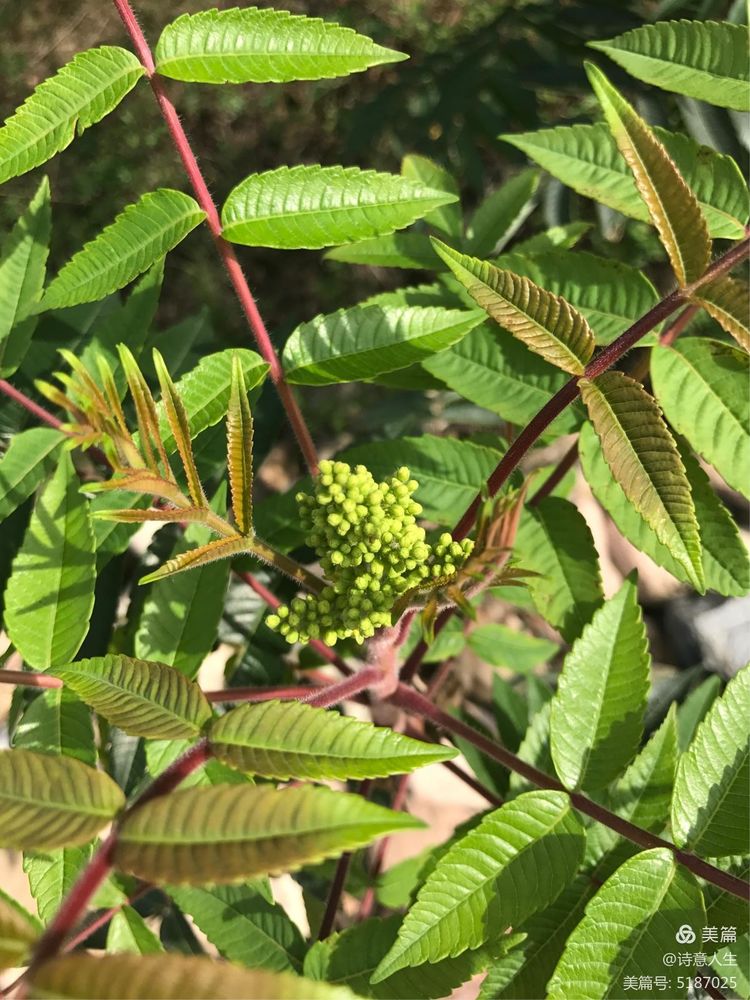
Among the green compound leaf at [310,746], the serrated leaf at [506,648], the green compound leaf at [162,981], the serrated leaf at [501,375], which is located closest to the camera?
the green compound leaf at [162,981]

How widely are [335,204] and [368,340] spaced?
0.22 metres

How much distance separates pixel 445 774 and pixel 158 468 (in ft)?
7.69

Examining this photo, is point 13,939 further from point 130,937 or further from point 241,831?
point 130,937

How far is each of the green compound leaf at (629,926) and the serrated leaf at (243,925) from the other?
514mm

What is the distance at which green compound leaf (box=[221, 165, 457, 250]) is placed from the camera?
50.5 inches

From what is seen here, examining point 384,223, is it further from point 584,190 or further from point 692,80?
point 692,80

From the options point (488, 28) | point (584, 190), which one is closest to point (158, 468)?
point (584, 190)

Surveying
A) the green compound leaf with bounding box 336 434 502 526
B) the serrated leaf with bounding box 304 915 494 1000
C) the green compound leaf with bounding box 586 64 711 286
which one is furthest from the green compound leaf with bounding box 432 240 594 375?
the serrated leaf with bounding box 304 915 494 1000

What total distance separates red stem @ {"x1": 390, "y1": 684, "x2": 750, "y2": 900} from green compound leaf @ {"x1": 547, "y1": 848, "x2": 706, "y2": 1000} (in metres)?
0.02

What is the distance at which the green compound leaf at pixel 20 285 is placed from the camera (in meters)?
1.64

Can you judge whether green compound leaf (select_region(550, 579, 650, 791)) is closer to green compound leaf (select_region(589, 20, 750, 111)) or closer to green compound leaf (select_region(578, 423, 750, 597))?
green compound leaf (select_region(578, 423, 750, 597))

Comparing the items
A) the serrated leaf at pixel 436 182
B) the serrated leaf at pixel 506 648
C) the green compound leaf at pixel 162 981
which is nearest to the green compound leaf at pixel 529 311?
the serrated leaf at pixel 436 182

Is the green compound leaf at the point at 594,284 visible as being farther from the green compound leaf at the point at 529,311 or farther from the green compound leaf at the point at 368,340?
the green compound leaf at the point at 529,311

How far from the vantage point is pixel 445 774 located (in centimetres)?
306
